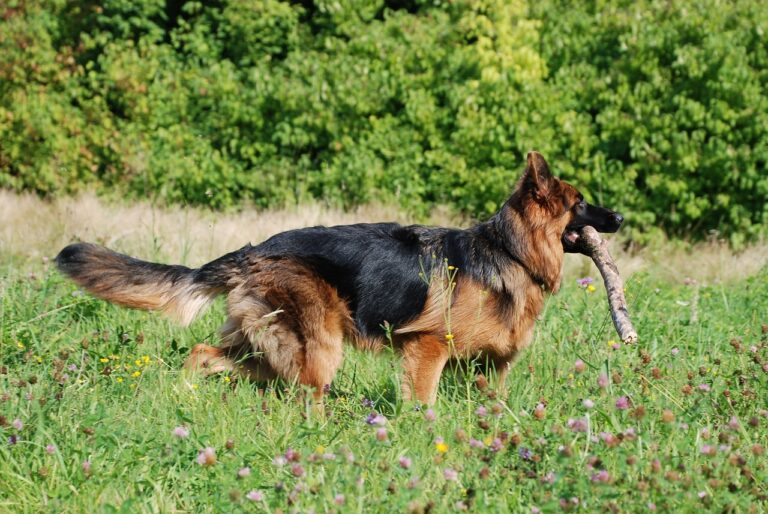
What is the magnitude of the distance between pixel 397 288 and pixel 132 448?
2012 mm

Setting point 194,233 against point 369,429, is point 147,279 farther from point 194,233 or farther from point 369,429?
point 194,233

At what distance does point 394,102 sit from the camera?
39.9 ft

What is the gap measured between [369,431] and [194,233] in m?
5.92

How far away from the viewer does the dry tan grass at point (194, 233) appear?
8.90 meters

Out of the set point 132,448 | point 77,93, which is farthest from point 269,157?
point 132,448

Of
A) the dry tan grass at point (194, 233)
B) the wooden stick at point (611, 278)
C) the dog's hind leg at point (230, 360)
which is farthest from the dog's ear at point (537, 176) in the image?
the dry tan grass at point (194, 233)

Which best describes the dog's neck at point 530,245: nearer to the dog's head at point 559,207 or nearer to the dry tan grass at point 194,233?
the dog's head at point 559,207

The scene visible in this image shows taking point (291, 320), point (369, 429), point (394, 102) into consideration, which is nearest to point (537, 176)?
point (291, 320)

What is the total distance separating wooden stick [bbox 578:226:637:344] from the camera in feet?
15.9

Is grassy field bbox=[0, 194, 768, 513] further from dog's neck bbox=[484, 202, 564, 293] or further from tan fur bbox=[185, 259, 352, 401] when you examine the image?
dog's neck bbox=[484, 202, 564, 293]

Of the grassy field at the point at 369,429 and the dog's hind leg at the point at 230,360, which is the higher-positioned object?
the grassy field at the point at 369,429

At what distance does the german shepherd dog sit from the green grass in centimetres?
23

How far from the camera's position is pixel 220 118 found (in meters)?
12.5

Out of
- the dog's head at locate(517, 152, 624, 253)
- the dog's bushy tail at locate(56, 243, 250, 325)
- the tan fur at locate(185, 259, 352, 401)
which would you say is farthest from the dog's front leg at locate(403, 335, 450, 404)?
the dog's bushy tail at locate(56, 243, 250, 325)
